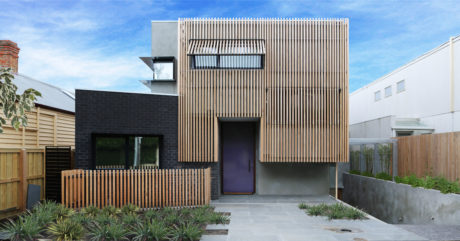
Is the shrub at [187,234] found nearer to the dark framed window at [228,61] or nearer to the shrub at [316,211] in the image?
the shrub at [316,211]

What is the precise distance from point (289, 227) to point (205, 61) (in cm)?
640

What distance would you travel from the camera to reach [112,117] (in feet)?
36.7

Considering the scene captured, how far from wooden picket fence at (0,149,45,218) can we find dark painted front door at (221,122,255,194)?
6.48 metres

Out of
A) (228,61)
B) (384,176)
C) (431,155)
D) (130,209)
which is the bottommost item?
(130,209)

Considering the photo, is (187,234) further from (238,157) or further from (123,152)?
(238,157)

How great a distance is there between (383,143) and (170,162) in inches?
343

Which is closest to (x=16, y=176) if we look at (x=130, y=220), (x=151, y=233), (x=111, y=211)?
(x=111, y=211)

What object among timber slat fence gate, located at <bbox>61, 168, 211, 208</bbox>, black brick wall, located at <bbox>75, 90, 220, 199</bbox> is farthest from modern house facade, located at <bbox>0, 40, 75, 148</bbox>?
timber slat fence gate, located at <bbox>61, 168, 211, 208</bbox>

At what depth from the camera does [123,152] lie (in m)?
11.4

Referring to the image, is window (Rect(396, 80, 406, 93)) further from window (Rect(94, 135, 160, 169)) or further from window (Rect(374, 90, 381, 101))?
window (Rect(94, 135, 160, 169))

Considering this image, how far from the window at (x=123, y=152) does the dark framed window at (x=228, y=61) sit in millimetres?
3126

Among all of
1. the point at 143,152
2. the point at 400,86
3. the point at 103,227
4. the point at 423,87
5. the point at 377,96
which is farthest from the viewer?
the point at 377,96

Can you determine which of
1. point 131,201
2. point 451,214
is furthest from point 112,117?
point 451,214

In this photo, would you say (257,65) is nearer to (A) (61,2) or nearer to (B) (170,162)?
(B) (170,162)
